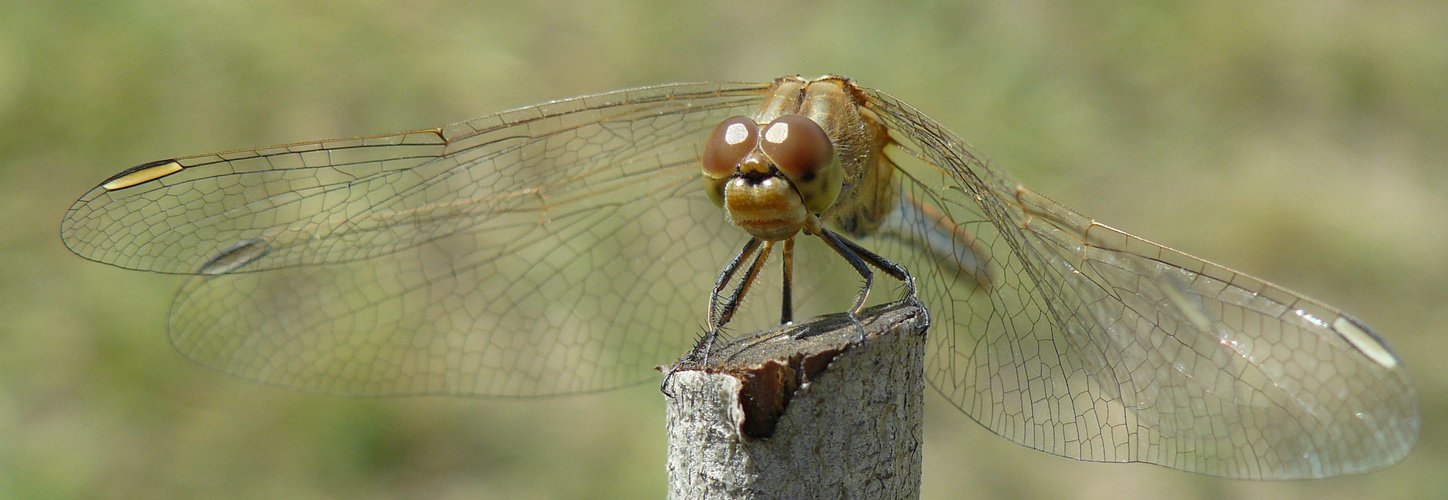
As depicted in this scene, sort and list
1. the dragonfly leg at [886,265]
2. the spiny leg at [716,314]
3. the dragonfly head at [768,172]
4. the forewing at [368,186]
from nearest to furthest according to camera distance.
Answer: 1. the spiny leg at [716,314]
2. the dragonfly head at [768,172]
3. the dragonfly leg at [886,265]
4. the forewing at [368,186]

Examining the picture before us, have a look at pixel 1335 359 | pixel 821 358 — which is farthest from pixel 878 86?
pixel 821 358

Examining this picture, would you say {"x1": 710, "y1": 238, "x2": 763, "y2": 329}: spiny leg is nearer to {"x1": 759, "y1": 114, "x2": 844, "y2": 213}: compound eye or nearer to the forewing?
{"x1": 759, "y1": 114, "x2": 844, "y2": 213}: compound eye

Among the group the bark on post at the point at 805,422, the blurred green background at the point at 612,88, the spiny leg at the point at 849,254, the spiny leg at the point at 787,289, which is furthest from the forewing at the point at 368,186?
the blurred green background at the point at 612,88

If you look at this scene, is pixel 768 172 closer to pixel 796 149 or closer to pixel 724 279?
pixel 796 149

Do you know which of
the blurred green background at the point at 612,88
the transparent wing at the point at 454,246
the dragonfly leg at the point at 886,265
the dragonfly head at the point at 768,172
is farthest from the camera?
the blurred green background at the point at 612,88

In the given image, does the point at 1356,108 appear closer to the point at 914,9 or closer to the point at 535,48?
the point at 914,9

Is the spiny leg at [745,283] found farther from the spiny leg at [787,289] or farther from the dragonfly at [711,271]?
the spiny leg at [787,289]
